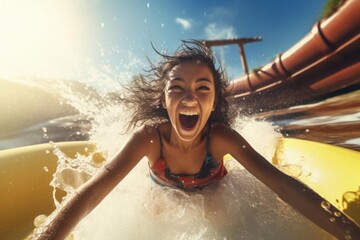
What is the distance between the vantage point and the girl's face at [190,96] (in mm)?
1404

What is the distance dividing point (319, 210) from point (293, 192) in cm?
12

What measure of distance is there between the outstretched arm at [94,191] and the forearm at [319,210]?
0.70 m

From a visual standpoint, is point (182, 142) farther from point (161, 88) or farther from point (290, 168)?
point (290, 168)

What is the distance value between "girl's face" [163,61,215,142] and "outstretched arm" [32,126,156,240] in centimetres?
20

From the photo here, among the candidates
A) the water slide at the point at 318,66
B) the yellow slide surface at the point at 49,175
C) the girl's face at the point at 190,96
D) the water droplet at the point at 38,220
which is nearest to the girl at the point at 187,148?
the girl's face at the point at 190,96

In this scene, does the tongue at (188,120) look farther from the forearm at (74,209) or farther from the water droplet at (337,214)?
the water droplet at (337,214)

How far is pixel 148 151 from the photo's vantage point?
1.51 meters

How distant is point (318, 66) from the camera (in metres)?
4.82

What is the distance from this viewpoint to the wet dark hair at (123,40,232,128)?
168 centimetres

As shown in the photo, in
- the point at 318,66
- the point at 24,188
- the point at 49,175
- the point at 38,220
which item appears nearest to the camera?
the point at 38,220

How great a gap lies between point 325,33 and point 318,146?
11.2ft

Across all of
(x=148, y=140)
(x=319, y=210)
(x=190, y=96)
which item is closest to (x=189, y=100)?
(x=190, y=96)

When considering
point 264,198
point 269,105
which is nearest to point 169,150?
point 264,198

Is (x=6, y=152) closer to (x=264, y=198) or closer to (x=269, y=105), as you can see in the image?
(x=264, y=198)
